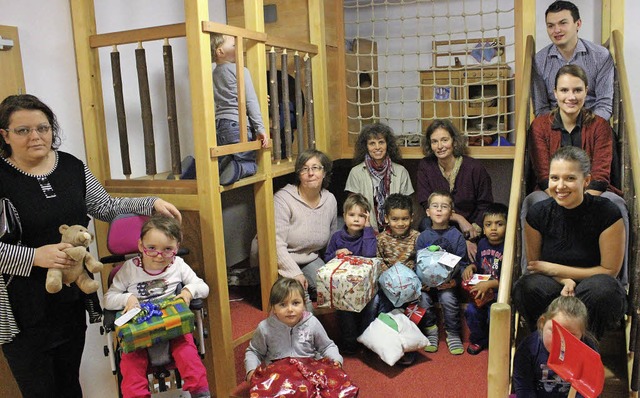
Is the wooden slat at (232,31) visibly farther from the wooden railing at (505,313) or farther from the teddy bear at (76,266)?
the wooden railing at (505,313)

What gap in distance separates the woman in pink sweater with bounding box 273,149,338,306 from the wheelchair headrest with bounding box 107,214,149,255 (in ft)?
3.39

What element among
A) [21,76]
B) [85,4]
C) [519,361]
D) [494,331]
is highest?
[85,4]

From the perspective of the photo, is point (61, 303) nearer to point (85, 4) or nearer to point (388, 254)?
point (85, 4)

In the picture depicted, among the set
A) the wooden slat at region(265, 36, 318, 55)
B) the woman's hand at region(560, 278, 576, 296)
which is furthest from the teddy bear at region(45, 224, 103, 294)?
the woman's hand at region(560, 278, 576, 296)

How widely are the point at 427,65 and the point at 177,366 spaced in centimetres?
390

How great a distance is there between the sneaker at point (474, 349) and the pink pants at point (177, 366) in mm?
1499

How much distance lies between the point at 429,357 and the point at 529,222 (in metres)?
0.97

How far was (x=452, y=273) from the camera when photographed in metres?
3.42

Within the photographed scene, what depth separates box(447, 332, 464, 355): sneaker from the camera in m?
3.38

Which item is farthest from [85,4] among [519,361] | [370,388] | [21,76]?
[519,361]

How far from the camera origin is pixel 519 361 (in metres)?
2.41

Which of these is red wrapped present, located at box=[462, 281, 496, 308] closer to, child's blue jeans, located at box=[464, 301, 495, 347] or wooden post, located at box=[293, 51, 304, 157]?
child's blue jeans, located at box=[464, 301, 495, 347]

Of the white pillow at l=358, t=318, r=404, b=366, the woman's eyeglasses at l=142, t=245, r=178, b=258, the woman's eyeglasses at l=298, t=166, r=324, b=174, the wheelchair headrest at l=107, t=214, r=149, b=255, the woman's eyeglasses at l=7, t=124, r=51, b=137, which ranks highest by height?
the woman's eyeglasses at l=7, t=124, r=51, b=137

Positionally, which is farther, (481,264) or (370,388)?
(481,264)
